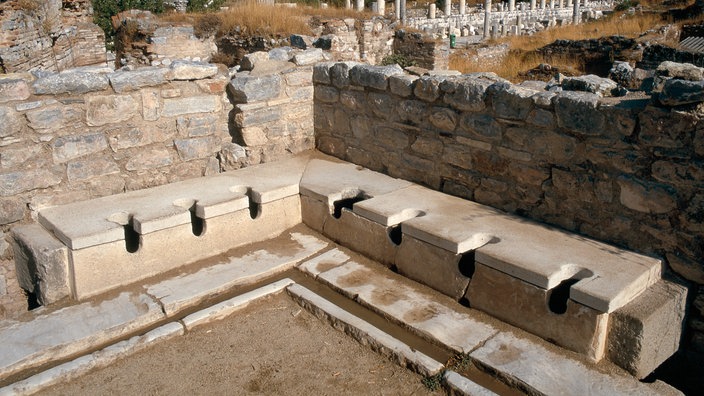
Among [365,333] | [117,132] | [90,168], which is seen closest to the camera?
[365,333]

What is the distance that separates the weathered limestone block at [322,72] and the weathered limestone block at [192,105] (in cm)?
106

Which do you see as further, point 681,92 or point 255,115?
point 255,115

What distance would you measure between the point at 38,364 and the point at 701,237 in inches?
162

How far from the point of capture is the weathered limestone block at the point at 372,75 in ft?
18.1

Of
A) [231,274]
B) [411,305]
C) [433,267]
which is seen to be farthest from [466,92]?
[231,274]

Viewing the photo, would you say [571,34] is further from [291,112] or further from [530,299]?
[530,299]

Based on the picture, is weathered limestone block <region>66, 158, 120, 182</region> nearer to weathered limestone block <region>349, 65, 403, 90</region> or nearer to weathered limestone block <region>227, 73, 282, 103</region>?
weathered limestone block <region>227, 73, 282, 103</region>

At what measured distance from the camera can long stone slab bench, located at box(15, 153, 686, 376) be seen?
3.66m

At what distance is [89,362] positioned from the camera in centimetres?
369

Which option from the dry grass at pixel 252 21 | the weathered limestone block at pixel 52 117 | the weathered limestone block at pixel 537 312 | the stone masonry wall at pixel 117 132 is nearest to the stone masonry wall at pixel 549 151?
the weathered limestone block at pixel 537 312

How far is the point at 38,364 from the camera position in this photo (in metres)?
3.69

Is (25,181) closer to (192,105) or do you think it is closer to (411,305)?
(192,105)

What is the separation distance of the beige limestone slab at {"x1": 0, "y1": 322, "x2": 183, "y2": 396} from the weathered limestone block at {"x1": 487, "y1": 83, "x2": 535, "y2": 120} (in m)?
2.81

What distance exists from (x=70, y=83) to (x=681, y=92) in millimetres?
4417
